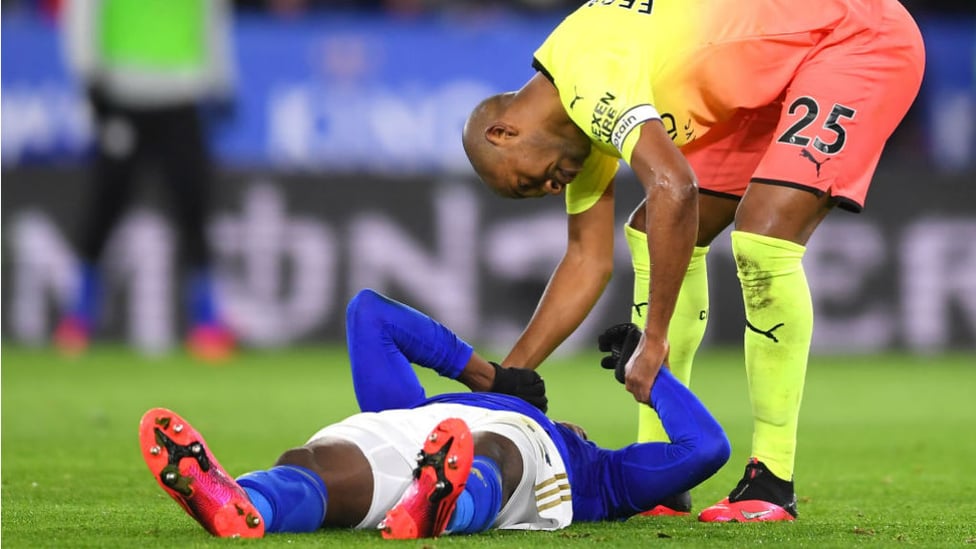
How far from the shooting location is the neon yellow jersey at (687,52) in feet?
13.6

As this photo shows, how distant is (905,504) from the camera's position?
14.9 ft

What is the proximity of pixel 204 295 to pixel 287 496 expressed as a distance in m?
6.64

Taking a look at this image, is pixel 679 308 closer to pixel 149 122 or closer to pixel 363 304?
pixel 363 304

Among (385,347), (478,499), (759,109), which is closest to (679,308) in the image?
(759,109)

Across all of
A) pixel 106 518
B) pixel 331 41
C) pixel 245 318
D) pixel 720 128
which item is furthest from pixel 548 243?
pixel 106 518

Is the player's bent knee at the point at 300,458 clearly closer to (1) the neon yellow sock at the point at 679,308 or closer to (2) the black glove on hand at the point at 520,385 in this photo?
(2) the black glove on hand at the point at 520,385

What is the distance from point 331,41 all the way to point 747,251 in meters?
8.93

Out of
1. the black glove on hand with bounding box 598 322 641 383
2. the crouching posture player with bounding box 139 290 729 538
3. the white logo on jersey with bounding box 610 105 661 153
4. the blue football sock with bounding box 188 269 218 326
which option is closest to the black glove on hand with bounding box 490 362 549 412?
the crouching posture player with bounding box 139 290 729 538

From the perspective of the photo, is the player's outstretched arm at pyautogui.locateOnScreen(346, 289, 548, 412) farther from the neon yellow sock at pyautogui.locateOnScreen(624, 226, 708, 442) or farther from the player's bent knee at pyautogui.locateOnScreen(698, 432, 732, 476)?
the neon yellow sock at pyautogui.locateOnScreen(624, 226, 708, 442)

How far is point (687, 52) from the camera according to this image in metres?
4.37

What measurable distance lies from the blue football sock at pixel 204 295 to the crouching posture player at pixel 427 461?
5983 mm

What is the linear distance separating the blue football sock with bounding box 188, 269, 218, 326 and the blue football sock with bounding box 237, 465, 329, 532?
21.6ft

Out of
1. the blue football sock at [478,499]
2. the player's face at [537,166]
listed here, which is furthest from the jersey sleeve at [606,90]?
the blue football sock at [478,499]

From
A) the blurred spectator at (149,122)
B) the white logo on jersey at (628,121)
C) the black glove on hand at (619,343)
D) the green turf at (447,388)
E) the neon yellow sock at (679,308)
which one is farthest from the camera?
the blurred spectator at (149,122)
